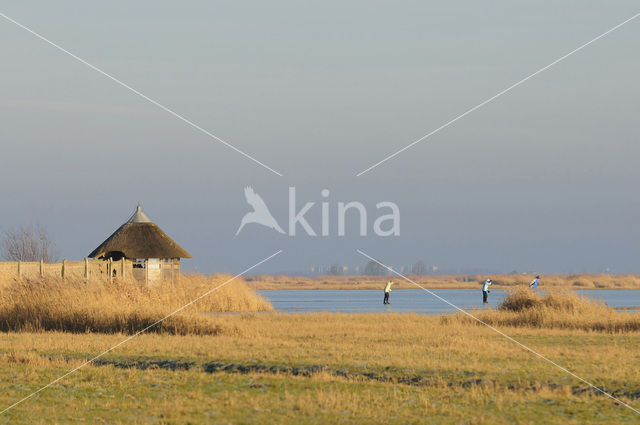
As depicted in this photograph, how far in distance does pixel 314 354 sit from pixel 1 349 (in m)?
9.19

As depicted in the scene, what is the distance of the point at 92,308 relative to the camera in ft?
108

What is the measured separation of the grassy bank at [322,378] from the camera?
46.7 feet

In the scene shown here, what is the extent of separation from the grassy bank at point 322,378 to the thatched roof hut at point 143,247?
85.4ft

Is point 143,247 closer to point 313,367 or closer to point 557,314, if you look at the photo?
point 557,314

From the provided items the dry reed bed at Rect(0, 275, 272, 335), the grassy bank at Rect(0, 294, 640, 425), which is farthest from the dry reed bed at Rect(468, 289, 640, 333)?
the dry reed bed at Rect(0, 275, 272, 335)

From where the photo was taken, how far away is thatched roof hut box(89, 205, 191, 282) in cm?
5666

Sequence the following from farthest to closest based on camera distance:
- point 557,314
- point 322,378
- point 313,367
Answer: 1. point 557,314
2. point 313,367
3. point 322,378

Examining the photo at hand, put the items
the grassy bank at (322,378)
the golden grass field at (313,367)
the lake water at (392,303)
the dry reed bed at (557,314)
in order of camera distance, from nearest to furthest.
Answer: the grassy bank at (322,378), the golden grass field at (313,367), the dry reed bed at (557,314), the lake water at (392,303)

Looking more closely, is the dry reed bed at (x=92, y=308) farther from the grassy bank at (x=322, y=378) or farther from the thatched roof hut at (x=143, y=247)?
the thatched roof hut at (x=143, y=247)

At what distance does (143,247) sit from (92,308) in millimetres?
24533

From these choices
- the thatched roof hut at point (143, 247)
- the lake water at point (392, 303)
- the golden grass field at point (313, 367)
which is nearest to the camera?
the golden grass field at point (313, 367)

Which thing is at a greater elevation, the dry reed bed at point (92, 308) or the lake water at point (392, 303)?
the dry reed bed at point (92, 308)

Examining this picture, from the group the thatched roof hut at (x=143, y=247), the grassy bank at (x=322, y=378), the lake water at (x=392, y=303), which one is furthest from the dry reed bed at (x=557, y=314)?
the thatched roof hut at (x=143, y=247)

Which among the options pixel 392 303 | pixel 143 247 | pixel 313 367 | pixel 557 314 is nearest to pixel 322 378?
pixel 313 367
